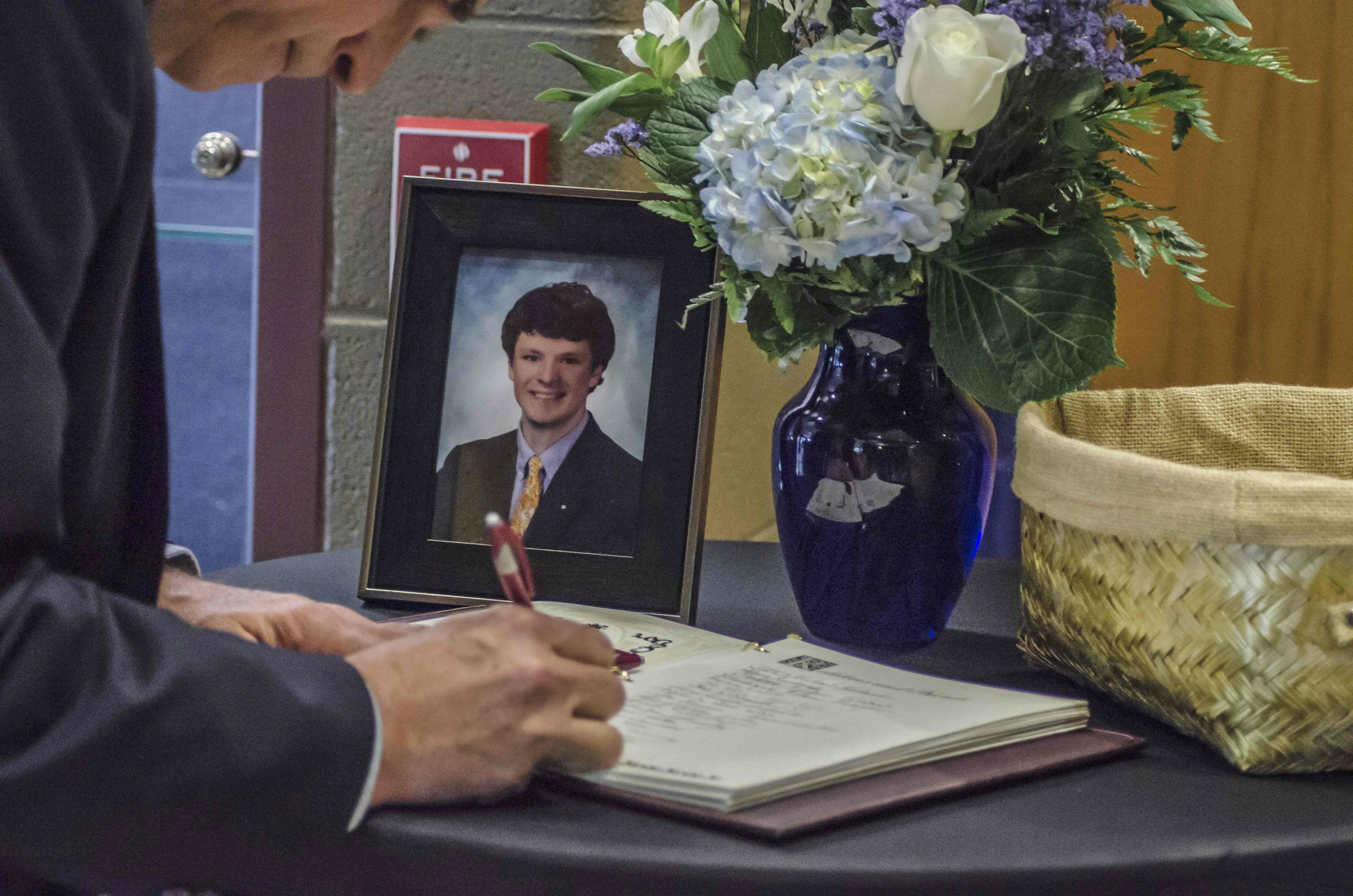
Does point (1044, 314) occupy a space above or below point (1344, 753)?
above

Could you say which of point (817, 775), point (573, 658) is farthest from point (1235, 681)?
point (573, 658)

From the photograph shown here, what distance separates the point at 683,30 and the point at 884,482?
35 centimetres

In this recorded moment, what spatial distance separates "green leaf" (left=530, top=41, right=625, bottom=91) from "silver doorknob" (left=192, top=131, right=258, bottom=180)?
0.75 m

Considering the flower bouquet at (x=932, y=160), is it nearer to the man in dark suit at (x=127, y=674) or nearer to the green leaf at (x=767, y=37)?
the green leaf at (x=767, y=37)

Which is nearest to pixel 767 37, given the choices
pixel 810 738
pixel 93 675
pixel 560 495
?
pixel 560 495

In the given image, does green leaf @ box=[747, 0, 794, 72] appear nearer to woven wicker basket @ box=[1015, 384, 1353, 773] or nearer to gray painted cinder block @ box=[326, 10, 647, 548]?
woven wicker basket @ box=[1015, 384, 1353, 773]

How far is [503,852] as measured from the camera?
55 cm

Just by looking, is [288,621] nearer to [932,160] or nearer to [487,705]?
[487,705]

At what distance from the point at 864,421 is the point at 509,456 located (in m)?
0.30

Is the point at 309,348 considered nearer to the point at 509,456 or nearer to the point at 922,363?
the point at 509,456

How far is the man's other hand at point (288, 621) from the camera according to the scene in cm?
79

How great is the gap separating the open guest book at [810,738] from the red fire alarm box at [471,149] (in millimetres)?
716

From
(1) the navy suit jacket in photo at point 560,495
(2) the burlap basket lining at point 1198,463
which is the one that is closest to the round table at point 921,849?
(2) the burlap basket lining at point 1198,463

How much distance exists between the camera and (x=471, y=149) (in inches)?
53.0
